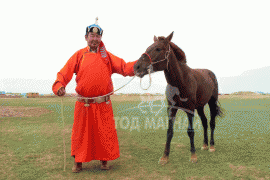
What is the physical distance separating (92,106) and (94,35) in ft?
4.14

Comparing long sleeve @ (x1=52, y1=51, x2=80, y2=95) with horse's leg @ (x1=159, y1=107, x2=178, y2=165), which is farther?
horse's leg @ (x1=159, y1=107, x2=178, y2=165)

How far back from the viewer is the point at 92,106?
11.4 ft

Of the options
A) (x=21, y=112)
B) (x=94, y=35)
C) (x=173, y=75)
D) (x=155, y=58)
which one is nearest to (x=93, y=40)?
(x=94, y=35)

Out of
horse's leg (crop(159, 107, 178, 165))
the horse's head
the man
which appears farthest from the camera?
horse's leg (crop(159, 107, 178, 165))

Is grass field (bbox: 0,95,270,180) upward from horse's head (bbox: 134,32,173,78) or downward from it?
downward

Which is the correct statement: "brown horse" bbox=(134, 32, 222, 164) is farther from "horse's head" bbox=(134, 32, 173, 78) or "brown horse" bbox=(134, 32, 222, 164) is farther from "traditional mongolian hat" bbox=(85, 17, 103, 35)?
"traditional mongolian hat" bbox=(85, 17, 103, 35)

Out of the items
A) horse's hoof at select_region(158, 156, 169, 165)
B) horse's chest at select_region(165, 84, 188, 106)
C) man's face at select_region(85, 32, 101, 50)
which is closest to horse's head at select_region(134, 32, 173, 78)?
horse's chest at select_region(165, 84, 188, 106)

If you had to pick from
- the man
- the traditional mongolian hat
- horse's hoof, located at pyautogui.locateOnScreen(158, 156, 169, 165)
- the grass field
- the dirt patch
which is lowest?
the grass field

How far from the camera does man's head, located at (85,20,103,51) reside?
3.44m

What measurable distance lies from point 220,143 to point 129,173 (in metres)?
3.10

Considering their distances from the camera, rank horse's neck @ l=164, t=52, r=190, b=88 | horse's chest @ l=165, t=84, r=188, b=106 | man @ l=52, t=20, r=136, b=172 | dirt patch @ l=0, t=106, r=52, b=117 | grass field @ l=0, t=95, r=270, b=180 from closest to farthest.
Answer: grass field @ l=0, t=95, r=270, b=180
man @ l=52, t=20, r=136, b=172
horse's neck @ l=164, t=52, r=190, b=88
horse's chest @ l=165, t=84, r=188, b=106
dirt patch @ l=0, t=106, r=52, b=117

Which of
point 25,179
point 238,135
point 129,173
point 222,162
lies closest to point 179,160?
point 222,162

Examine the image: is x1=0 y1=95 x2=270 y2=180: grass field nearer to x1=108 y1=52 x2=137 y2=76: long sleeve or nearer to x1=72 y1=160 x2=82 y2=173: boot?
x1=72 y1=160 x2=82 y2=173: boot

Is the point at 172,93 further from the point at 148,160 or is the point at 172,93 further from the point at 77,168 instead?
the point at 77,168
